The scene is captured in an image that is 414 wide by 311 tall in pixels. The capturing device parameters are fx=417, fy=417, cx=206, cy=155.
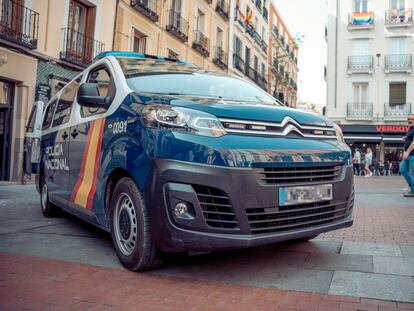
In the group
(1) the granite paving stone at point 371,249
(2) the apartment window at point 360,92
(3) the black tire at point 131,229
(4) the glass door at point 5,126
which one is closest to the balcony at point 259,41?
(2) the apartment window at point 360,92

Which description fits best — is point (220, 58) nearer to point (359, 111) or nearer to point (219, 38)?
point (219, 38)

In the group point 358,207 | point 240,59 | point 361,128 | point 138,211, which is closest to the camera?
point 138,211

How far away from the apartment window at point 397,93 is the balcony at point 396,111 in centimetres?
37

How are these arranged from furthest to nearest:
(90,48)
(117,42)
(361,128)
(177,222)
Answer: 1. (361,128)
2. (117,42)
3. (90,48)
4. (177,222)

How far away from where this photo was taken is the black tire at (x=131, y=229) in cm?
301

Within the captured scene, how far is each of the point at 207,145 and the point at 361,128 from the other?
98.5 ft

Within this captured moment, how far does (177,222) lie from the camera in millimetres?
2801

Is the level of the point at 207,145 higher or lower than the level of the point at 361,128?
lower

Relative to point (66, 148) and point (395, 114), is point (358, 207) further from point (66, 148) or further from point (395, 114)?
point (395, 114)

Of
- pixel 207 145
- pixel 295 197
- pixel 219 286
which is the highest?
pixel 207 145

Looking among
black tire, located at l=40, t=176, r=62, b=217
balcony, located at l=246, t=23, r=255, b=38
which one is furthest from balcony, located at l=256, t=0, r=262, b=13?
black tire, located at l=40, t=176, r=62, b=217

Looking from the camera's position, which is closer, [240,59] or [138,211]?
[138,211]

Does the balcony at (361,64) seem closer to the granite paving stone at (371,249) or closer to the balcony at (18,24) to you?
the balcony at (18,24)

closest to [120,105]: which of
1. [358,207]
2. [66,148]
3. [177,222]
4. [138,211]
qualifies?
[138,211]
